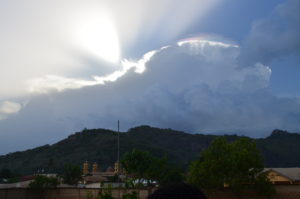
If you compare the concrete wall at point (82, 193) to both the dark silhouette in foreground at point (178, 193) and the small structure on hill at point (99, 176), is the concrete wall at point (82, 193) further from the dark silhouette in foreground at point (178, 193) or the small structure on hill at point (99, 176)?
the dark silhouette in foreground at point (178, 193)

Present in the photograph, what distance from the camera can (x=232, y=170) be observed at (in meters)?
30.9

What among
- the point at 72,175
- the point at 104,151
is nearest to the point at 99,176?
the point at 72,175

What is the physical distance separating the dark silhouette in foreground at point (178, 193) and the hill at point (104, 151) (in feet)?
451

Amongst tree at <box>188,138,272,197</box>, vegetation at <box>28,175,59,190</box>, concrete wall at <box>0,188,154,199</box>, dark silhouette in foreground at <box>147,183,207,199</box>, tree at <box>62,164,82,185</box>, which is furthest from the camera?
tree at <box>62,164,82,185</box>

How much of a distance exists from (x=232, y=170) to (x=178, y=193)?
30.4m

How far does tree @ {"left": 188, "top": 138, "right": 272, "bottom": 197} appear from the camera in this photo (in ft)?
100

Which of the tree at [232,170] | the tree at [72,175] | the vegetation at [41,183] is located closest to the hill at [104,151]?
the tree at [72,175]

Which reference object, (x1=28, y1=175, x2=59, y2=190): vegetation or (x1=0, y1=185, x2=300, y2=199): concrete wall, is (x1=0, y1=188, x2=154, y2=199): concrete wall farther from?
(x1=28, y1=175, x2=59, y2=190): vegetation

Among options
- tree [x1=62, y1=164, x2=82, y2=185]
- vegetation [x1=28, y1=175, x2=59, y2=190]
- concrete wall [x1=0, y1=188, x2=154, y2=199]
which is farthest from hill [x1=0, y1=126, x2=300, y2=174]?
concrete wall [x1=0, y1=188, x2=154, y2=199]

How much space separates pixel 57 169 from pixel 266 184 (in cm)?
11504

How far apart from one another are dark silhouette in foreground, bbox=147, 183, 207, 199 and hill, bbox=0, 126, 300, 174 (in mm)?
137317

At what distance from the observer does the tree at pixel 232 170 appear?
30.5m

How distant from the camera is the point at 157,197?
5.43ft

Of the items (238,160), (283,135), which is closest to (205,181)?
(238,160)
